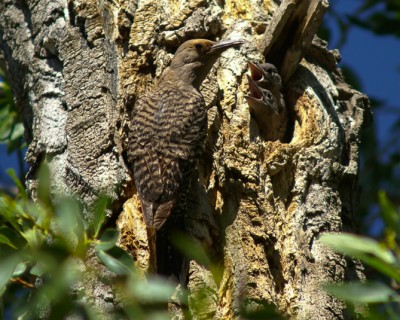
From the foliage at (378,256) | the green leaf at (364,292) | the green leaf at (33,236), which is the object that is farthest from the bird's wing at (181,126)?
the green leaf at (364,292)

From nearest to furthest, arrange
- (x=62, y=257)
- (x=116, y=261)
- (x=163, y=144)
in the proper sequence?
(x=62, y=257) < (x=116, y=261) < (x=163, y=144)

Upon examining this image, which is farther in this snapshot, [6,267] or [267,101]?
[267,101]

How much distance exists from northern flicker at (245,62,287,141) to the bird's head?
23 centimetres

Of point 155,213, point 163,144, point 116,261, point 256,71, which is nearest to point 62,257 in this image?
point 116,261

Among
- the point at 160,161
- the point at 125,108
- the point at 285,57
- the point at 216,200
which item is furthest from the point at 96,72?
the point at 285,57

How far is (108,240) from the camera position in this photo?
302 centimetres

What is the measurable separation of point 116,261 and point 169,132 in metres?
2.19

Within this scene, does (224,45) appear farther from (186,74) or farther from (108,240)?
(108,240)

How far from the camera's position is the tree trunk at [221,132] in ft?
15.2

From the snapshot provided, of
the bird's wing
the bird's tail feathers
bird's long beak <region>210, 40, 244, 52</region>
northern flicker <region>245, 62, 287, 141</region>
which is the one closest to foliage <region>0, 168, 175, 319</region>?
the bird's tail feathers

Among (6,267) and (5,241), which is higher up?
(6,267)

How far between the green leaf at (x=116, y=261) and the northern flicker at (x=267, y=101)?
7.27ft

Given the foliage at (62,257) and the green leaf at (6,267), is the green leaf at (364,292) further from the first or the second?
the green leaf at (6,267)

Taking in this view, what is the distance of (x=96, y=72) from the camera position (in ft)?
16.3
